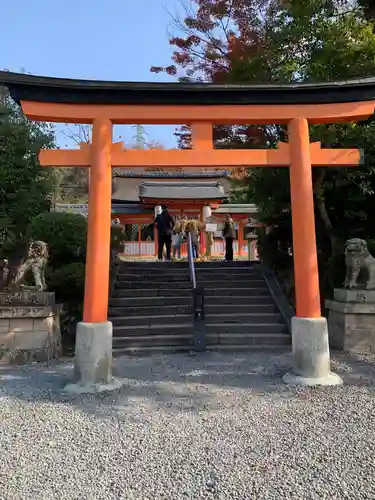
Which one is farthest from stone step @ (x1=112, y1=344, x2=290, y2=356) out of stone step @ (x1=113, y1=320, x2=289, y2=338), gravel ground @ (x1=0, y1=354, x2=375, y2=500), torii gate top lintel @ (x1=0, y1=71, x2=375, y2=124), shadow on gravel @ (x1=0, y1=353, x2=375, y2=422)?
torii gate top lintel @ (x1=0, y1=71, x2=375, y2=124)

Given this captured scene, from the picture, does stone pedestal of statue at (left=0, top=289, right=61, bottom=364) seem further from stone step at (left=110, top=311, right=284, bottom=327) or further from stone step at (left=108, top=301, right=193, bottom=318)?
stone step at (left=108, top=301, right=193, bottom=318)

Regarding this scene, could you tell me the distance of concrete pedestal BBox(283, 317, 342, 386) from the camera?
5.34m

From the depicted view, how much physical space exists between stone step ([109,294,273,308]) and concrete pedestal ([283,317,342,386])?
3.36 meters

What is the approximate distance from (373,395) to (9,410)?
403 cm

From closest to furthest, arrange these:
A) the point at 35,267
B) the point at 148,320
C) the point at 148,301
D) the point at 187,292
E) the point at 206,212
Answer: the point at 35,267, the point at 148,320, the point at 148,301, the point at 187,292, the point at 206,212

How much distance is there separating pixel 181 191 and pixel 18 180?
591 inches

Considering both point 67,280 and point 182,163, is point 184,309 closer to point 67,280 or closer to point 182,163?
point 67,280

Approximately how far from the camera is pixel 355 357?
6711 millimetres

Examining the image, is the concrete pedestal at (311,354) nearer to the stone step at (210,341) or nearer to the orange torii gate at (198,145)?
the orange torii gate at (198,145)

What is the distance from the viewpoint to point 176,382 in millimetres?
5508

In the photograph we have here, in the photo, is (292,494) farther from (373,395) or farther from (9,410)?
(9,410)

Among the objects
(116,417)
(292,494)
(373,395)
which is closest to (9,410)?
(116,417)

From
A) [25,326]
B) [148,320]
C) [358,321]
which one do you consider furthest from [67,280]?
[358,321]

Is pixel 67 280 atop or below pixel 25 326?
atop
